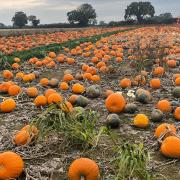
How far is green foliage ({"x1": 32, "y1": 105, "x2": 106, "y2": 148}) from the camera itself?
560 cm

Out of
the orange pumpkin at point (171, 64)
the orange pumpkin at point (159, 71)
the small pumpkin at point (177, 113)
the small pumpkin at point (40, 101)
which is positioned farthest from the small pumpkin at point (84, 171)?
the orange pumpkin at point (171, 64)

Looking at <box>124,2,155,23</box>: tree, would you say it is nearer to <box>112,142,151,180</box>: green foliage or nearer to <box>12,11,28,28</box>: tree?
<box>12,11,28,28</box>: tree

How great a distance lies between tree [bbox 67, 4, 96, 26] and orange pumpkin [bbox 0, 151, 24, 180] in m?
70.1

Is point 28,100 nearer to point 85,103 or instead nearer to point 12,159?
point 85,103

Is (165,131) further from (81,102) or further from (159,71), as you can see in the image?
(159,71)

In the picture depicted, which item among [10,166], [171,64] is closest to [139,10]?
[171,64]

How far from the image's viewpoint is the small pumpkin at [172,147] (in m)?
5.50

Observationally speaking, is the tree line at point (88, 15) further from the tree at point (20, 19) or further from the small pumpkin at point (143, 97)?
the small pumpkin at point (143, 97)

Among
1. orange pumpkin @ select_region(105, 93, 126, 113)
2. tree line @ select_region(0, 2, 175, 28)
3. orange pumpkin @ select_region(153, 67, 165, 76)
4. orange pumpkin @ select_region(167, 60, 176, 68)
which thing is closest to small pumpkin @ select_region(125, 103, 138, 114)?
orange pumpkin @ select_region(105, 93, 126, 113)

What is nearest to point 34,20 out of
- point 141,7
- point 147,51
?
point 141,7

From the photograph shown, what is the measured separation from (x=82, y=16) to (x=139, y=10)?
45.0 feet

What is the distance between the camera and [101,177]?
4.98m

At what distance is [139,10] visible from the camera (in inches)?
3268

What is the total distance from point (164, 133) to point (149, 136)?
0.63 metres
